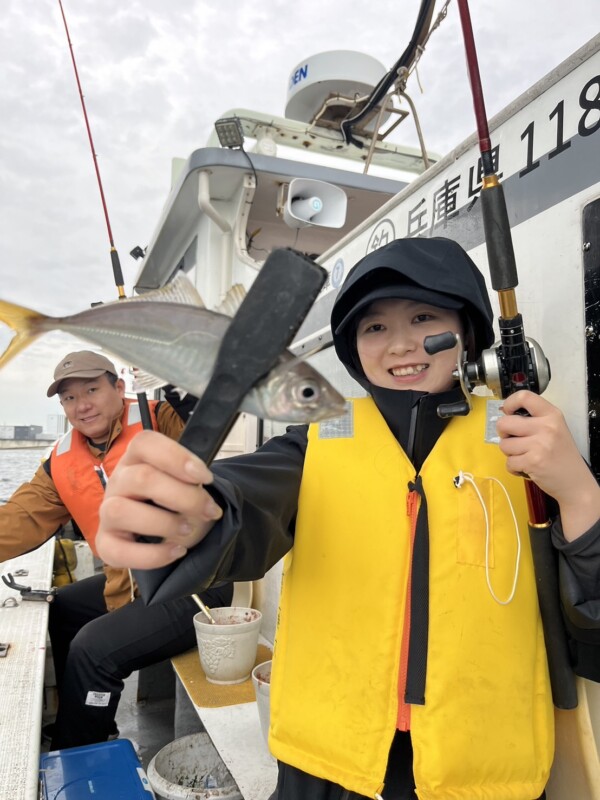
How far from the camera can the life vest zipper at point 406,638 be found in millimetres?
1690


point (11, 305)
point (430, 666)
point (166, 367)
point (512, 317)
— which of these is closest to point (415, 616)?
point (430, 666)

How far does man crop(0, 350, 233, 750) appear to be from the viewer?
356 centimetres

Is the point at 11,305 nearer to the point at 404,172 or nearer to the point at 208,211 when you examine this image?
the point at 208,211

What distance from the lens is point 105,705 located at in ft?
11.5

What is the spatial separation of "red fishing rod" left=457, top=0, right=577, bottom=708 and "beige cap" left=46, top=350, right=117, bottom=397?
2895 millimetres

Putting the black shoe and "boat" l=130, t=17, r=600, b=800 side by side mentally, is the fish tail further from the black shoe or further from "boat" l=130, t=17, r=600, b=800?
the black shoe

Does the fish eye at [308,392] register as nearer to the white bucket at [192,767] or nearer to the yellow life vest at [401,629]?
the yellow life vest at [401,629]

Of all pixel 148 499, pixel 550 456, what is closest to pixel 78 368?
pixel 148 499

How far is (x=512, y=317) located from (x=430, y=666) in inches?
41.4

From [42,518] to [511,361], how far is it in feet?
12.3

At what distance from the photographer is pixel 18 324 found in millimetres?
1052

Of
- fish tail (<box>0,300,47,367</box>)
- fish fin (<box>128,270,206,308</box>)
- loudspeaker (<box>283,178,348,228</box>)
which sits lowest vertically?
fish tail (<box>0,300,47,367</box>)

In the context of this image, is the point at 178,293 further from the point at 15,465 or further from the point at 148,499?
the point at 15,465

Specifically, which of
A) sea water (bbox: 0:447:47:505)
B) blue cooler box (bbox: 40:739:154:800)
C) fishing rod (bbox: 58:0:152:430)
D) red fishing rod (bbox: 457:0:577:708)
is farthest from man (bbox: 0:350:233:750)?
sea water (bbox: 0:447:47:505)
